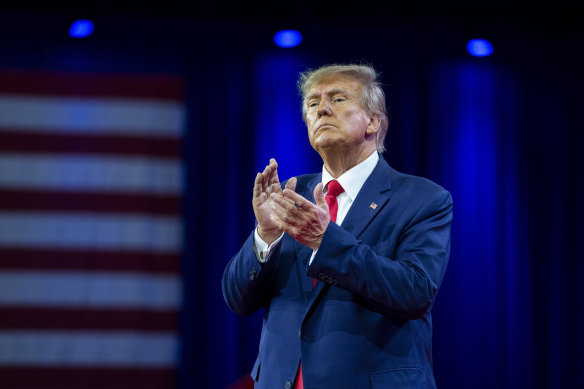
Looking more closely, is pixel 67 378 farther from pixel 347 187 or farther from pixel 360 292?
pixel 360 292

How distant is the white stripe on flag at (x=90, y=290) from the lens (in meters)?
3.88

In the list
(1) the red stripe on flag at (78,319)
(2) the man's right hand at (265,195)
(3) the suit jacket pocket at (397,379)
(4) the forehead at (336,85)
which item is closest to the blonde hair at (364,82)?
(4) the forehead at (336,85)

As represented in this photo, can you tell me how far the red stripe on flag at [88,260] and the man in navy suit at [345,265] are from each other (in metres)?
2.26

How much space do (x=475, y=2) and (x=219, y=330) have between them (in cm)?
242

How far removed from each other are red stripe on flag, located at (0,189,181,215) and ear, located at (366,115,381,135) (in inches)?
90.3

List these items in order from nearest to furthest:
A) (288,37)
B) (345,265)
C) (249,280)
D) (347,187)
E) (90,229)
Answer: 1. (345,265)
2. (249,280)
3. (347,187)
4. (90,229)
5. (288,37)

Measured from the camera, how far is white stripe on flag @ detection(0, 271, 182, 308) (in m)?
3.88

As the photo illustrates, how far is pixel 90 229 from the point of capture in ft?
13.0

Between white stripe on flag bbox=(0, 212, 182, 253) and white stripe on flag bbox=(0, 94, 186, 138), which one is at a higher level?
white stripe on flag bbox=(0, 94, 186, 138)

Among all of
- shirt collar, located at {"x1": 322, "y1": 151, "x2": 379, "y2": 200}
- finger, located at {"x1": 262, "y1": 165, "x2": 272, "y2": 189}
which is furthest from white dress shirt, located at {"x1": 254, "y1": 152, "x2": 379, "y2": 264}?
finger, located at {"x1": 262, "y1": 165, "x2": 272, "y2": 189}

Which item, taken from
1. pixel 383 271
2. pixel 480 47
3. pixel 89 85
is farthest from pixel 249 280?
pixel 480 47

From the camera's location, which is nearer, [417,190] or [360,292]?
[360,292]

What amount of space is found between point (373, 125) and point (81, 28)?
266 cm

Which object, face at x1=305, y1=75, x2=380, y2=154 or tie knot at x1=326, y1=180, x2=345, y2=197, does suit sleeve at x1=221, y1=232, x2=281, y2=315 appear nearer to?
tie knot at x1=326, y1=180, x2=345, y2=197
